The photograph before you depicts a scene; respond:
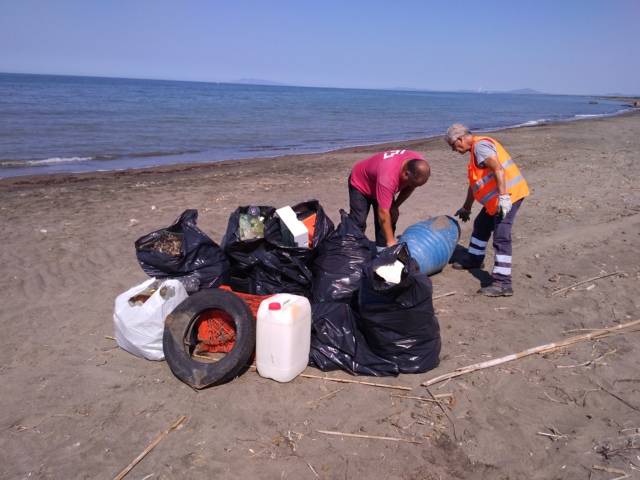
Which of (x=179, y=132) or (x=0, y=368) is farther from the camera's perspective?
(x=179, y=132)

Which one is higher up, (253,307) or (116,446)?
(253,307)

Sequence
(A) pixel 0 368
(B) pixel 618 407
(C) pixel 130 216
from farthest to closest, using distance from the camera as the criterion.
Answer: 1. (C) pixel 130 216
2. (A) pixel 0 368
3. (B) pixel 618 407

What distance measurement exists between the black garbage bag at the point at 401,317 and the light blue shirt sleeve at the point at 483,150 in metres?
1.49

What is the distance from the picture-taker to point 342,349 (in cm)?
322

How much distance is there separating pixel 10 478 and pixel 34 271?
2997mm

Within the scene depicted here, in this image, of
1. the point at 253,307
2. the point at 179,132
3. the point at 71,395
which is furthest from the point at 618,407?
the point at 179,132

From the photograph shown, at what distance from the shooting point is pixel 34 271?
4855mm

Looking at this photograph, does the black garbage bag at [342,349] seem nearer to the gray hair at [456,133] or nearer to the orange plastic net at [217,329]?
the orange plastic net at [217,329]

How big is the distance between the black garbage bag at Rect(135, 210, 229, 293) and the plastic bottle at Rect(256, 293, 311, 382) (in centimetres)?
75

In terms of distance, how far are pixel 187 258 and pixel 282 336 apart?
3.48 feet

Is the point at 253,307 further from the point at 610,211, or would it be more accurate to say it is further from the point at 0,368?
the point at 610,211

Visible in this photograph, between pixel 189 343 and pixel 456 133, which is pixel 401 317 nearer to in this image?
pixel 189 343

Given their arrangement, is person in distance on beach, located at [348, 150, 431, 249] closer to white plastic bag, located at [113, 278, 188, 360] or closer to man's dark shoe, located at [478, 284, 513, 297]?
man's dark shoe, located at [478, 284, 513, 297]

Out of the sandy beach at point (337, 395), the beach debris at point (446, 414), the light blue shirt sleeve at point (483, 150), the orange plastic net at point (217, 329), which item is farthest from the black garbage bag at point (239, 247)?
the light blue shirt sleeve at point (483, 150)
